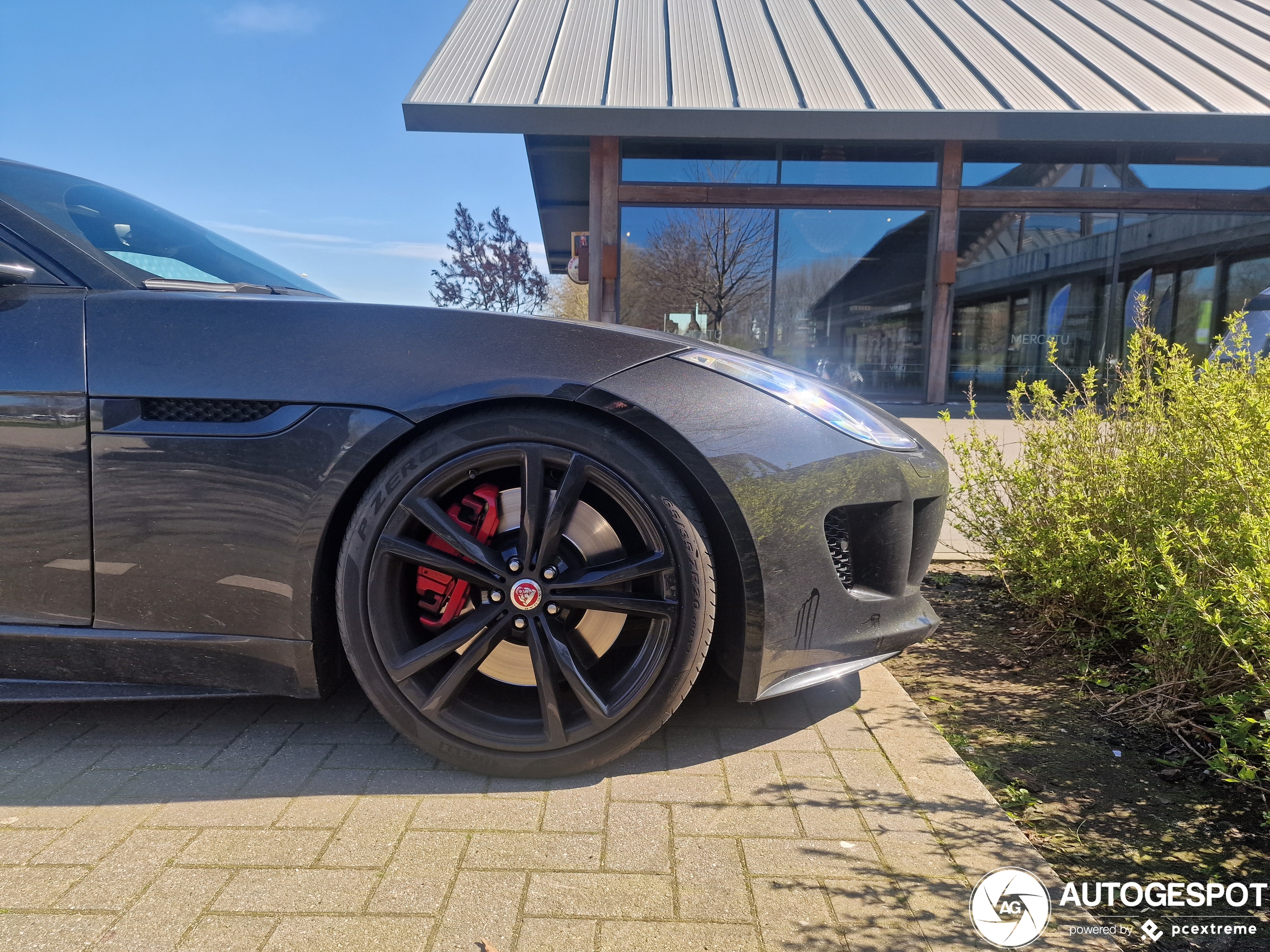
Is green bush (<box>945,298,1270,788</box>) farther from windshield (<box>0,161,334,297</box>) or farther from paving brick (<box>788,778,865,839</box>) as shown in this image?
windshield (<box>0,161,334,297</box>)

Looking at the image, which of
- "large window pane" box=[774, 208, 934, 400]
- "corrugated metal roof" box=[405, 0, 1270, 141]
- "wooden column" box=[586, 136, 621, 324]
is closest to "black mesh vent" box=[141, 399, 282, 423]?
"corrugated metal roof" box=[405, 0, 1270, 141]

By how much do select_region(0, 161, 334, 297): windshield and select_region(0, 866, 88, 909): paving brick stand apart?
1.32 m

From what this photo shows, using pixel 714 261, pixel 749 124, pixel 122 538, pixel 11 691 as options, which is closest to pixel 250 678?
pixel 122 538

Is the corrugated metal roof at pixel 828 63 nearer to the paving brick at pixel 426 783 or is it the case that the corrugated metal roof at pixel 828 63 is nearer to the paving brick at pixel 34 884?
the paving brick at pixel 426 783

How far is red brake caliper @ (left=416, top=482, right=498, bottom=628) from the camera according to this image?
186cm

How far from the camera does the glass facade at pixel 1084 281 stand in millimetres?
12375

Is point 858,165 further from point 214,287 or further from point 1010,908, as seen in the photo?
point 1010,908

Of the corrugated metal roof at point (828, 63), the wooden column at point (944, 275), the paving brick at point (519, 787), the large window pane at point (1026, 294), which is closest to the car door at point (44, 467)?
the paving brick at point (519, 787)

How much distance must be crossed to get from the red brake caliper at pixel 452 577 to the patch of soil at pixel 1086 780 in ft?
4.53

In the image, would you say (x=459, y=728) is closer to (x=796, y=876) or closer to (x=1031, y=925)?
(x=796, y=876)

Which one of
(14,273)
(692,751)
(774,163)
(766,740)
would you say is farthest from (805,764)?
(774,163)

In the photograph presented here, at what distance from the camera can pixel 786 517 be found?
69.0 inches

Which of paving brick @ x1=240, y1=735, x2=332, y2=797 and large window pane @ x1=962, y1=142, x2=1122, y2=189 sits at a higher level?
large window pane @ x1=962, y1=142, x2=1122, y2=189

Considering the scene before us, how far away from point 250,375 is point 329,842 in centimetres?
104
